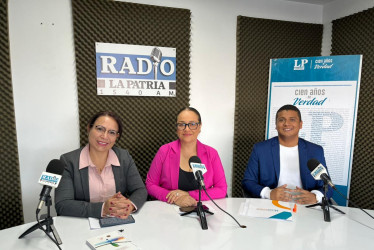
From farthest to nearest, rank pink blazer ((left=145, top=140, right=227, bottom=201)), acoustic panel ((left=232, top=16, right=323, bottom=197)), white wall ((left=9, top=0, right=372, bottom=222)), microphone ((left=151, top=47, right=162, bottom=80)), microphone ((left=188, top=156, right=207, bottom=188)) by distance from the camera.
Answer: acoustic panel ((left=232, top=16, right=323, bottom=197)) → microphone ((left=151, top=47, right=162, bottom=80)) → white wall ((left=9, top=0, right=372, bottom=222)) → pink blazer ((left=145, top=140, right=227, bottom=201)) → microphone ((left=188, top=156, right=207, bottom=188))

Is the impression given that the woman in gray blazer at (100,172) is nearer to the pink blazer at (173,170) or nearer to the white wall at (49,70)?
the pink blazer at (173,170)

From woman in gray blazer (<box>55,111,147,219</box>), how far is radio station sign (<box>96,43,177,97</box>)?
986 mm

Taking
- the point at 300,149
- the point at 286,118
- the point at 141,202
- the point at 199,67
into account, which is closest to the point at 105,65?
the point at 199,67

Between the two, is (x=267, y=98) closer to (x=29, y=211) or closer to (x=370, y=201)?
(x=370, y=201)

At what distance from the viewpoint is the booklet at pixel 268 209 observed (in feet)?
5.39

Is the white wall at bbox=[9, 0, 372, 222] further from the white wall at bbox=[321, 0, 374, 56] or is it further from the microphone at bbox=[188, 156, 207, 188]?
the microphone at bbox=[188, 156, 207, 188]

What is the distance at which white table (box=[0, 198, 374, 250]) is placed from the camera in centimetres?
130

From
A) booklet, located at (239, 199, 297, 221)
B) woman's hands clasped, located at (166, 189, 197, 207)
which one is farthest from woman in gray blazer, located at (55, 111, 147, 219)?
booklet, located at (239, 199, 297, 221)

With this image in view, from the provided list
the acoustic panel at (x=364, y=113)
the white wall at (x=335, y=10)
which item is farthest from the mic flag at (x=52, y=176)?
the white wall at (x=335, y=10)

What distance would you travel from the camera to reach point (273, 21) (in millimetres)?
3414

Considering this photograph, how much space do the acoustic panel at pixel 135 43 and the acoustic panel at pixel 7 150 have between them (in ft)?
2.04

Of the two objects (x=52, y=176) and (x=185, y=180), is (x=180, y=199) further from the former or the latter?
(x=52, y=176)

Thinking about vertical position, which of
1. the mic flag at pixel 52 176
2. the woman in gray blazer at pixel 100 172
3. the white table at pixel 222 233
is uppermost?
the mic flag at pixel 52 176

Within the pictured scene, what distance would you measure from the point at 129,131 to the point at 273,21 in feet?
7.83
